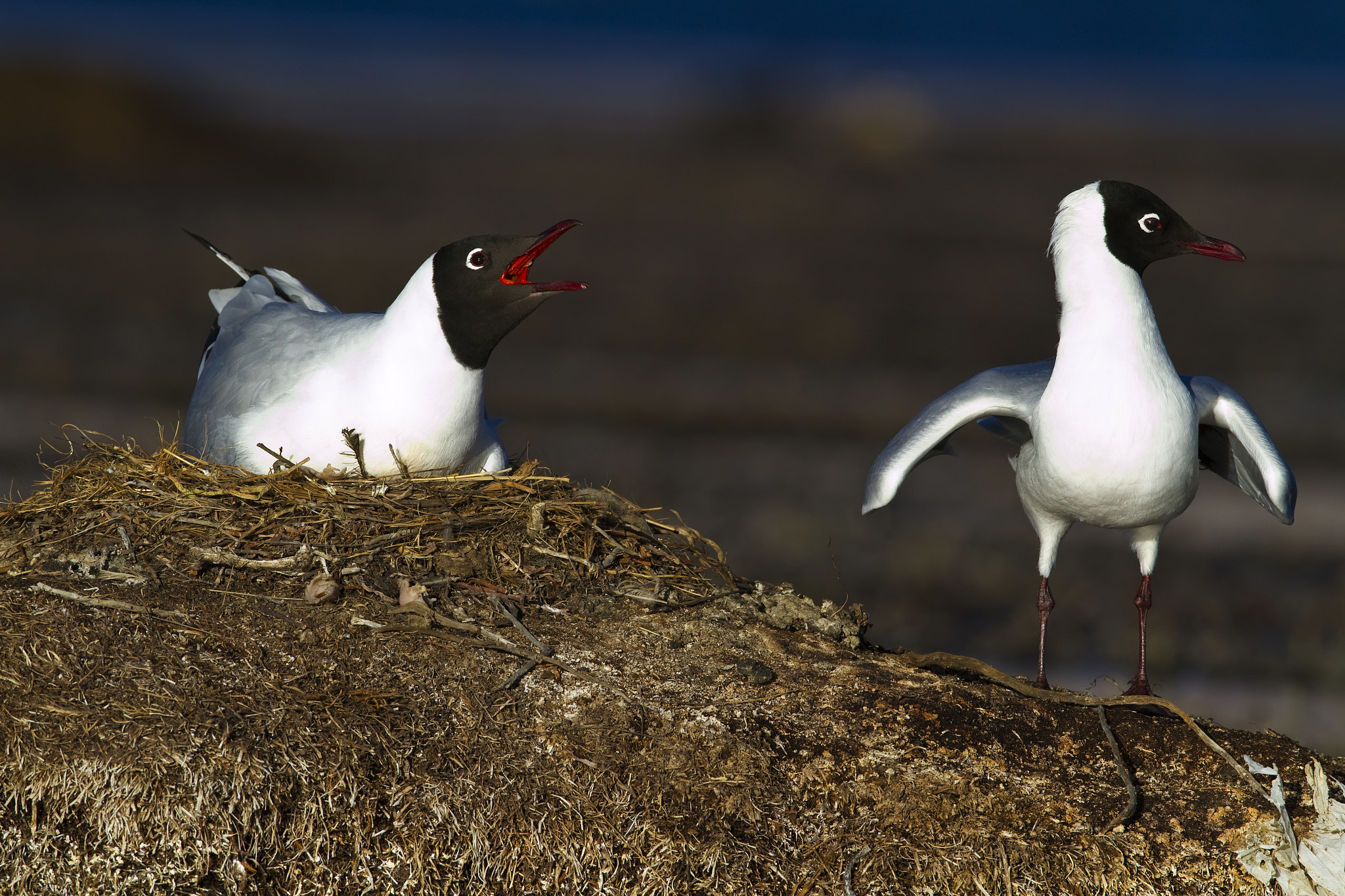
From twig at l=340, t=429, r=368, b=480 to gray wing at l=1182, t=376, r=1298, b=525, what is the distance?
328 cm

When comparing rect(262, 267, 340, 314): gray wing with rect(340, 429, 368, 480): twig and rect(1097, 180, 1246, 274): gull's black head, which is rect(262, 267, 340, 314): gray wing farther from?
rect(1097, 180, 1246, 274): gull's black head

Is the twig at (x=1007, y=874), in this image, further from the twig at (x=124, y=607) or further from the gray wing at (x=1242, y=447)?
the twig at (x=124, y=607)

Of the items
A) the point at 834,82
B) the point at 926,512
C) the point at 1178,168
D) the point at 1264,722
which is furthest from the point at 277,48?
the point at 1264,722

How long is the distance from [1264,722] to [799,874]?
424 cm

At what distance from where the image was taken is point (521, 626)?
14.8 ft

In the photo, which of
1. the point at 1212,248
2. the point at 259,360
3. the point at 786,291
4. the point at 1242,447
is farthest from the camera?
the point at 786,291

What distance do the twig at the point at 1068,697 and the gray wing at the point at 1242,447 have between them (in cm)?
109

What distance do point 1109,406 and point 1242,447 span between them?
1156mm

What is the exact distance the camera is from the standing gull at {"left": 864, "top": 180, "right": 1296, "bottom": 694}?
16.4 feet

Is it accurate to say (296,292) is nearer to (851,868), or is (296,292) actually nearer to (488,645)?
(488,645)

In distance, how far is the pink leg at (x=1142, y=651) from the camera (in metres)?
5.44

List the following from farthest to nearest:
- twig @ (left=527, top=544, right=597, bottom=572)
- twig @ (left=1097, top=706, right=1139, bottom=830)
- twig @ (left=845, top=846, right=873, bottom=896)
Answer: twig @ (left=527, top=544, right=597, bottom=572) < twig @ (left=1097, top=706, right=1139, bottom=830) < twig @ (left=845, top=846, right=873, bottom=896)

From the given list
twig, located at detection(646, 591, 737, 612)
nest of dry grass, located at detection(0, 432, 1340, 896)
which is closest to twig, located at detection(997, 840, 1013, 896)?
nest of dry grass, located at detection(0, 432, 1340, 896)

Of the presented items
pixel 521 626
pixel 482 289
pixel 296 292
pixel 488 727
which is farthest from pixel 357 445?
pixel 296 292
